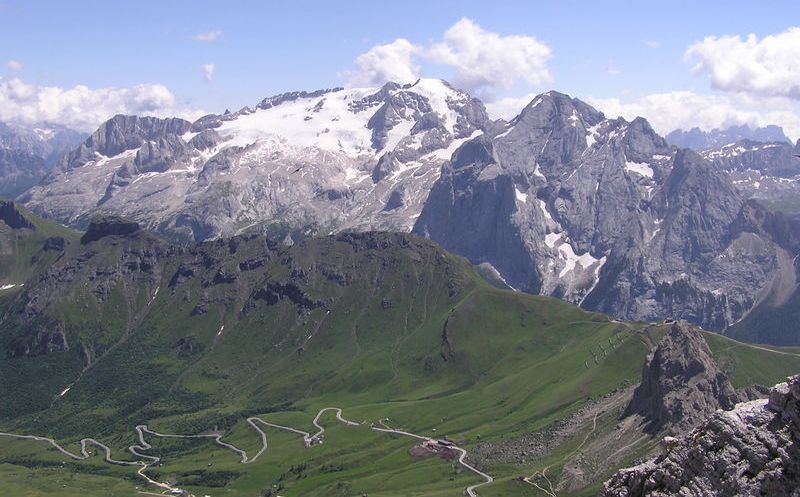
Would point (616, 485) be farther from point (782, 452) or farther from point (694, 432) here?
point (782, 452)

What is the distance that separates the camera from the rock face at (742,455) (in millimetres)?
41969

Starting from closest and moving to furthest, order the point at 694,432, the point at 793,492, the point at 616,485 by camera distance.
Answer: the point at 793,492 < the point at 694,432 < the point at 616,485

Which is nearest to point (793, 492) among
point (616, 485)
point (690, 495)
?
point (690, 495)

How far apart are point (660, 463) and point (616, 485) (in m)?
3.56

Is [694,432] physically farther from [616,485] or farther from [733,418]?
[616,485]

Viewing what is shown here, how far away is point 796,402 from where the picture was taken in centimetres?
4250

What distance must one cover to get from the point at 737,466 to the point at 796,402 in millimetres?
4379

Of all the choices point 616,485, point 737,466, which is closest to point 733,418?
point 737,466

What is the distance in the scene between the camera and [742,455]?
4319 cm

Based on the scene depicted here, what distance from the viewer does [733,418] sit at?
43969 millimetres

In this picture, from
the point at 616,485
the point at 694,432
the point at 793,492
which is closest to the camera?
the point at 793,492

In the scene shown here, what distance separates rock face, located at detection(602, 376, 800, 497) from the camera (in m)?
42.0

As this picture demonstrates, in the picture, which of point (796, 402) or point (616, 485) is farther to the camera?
point (616, 485)

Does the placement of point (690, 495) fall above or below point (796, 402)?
below
